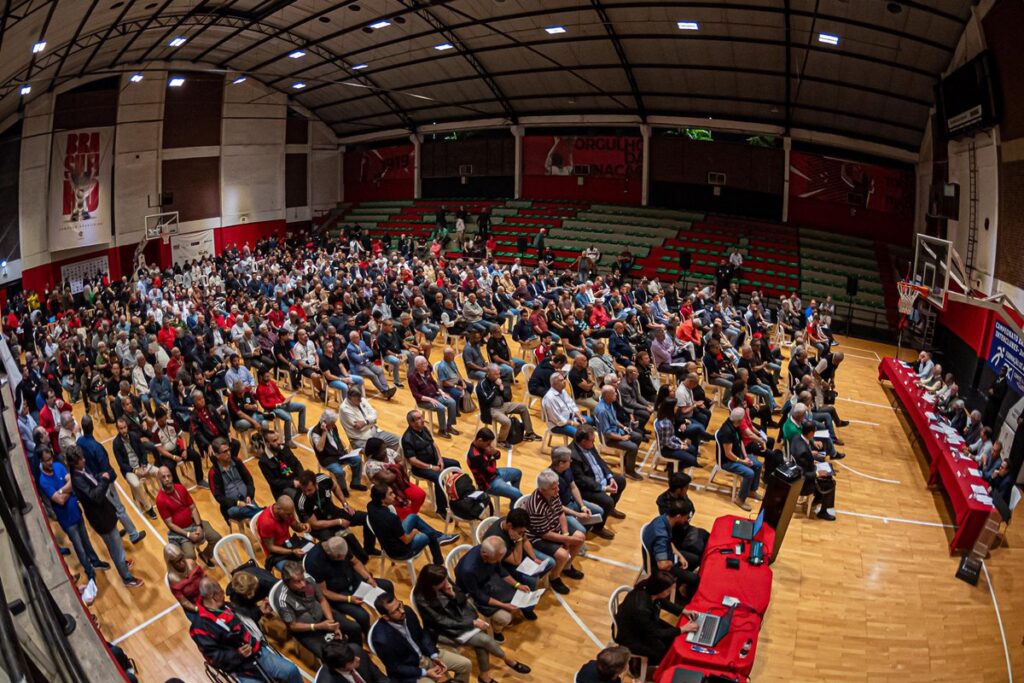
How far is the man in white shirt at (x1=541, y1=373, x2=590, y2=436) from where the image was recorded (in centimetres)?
809

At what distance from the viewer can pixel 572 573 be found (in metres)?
6.35

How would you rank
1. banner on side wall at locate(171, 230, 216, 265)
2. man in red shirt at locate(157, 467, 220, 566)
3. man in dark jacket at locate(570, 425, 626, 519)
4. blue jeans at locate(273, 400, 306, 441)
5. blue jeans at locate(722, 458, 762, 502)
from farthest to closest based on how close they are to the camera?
banner on side wall at locate(171, 230, 216, 265)
blue jeans at locate(273, 400, 306, 441)
blue jeans at locate(722, 458, 762, 502)
man in dark jacket at locate(570, 425, 626, 519)
man in red shirt at locate(157, 467, 220, 566)

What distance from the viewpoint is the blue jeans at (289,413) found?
346 inches

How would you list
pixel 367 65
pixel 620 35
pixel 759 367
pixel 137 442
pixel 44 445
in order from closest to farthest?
pixel 44 445, pixel 137 442, pixel 759 367, pixel 620 35, pixel 367 65

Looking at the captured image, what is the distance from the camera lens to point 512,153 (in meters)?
27.8

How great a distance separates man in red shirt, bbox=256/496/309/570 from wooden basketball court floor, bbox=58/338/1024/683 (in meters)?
0.95

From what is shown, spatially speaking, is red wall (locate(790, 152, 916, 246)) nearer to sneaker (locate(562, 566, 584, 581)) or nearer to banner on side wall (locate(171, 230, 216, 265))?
sneaker (locate(562, 566, 584, 581))

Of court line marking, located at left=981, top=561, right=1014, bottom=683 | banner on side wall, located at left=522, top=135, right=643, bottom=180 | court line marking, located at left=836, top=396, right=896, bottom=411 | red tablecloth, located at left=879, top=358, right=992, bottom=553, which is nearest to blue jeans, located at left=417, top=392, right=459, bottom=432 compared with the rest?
red tablecloth, located at left=879, top=358, right=992, bottom=553

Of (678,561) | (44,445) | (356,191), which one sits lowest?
(678,561)

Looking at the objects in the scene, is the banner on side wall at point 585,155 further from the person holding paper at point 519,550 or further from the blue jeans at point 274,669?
the blue jeans at point 274,669

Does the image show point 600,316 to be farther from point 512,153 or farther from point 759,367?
point 512,153

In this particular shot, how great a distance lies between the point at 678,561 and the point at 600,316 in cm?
767

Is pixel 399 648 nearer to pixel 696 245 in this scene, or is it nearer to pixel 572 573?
pixel 572 573

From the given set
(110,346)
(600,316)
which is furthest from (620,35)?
(110,346)
